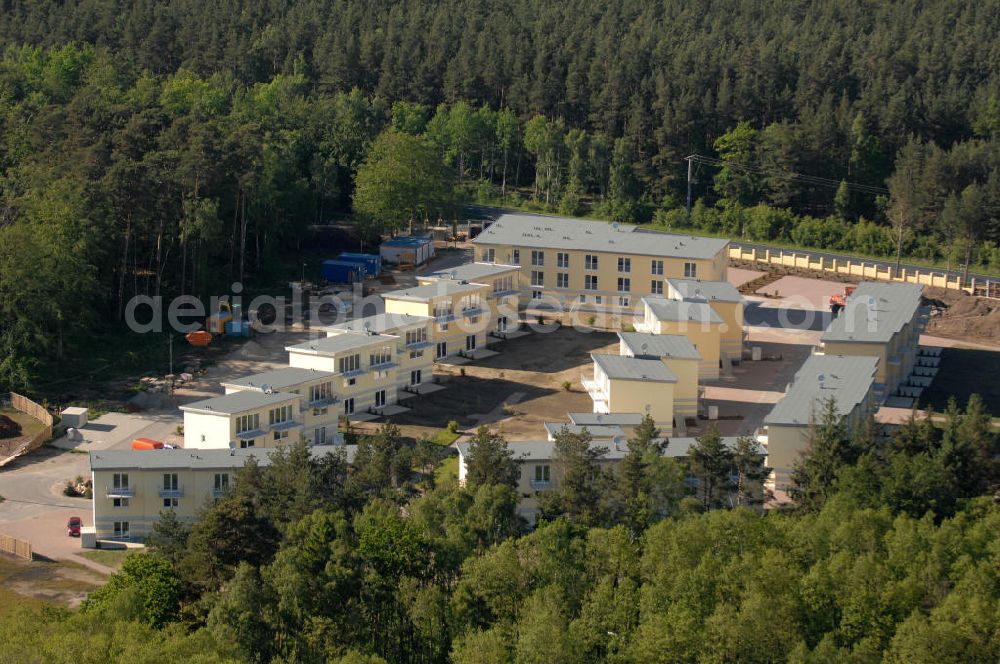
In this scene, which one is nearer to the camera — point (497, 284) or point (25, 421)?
point (25, 421)

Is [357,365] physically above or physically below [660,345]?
below

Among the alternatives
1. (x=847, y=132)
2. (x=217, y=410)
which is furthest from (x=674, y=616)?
(x=847, y=132)

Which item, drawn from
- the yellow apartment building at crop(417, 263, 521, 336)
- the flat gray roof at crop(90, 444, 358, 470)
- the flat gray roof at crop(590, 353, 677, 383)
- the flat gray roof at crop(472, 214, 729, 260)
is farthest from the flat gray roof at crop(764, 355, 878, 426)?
the yellow apartment building at crop(417, 263, 521, 336)

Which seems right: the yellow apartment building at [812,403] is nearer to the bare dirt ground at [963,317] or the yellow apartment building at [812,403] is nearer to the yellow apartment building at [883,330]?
the yellow apartment building at [883,330]

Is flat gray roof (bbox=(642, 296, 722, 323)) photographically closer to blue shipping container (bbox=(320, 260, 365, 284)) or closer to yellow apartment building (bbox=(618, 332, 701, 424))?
yellow apartment building (bbox=(618, 332, 701, 424))

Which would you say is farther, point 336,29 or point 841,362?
point 336,29

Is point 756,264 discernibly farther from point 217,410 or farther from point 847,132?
point 217,410

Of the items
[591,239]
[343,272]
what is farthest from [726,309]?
[343,272]

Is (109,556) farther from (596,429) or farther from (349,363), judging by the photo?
(596,429)
